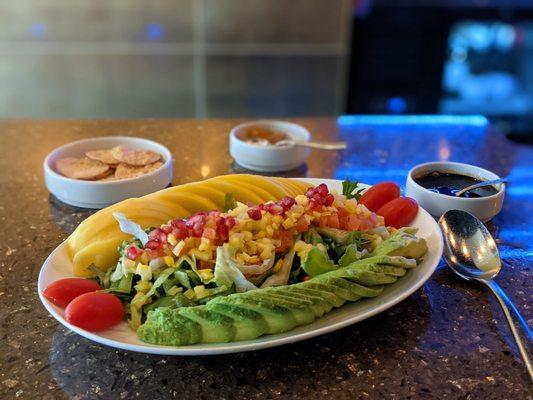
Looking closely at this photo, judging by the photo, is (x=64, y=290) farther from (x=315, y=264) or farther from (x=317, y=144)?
(x=317, y=144)

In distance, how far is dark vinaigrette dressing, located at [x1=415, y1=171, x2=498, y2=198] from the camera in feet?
5.06

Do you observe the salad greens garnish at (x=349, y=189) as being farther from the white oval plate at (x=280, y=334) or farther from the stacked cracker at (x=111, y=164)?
the stacked cracker at (x=111, y=164)

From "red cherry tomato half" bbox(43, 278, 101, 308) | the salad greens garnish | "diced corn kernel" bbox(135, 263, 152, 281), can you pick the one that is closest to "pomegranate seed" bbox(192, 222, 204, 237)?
"diced corn kernel" bbox(135, 263, 152, 281)

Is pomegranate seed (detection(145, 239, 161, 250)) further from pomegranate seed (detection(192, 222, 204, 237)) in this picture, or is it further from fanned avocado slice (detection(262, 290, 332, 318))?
fanned avocado slice (detection(262, 290, 332, 318))

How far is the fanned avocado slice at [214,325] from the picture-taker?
0.97 meters

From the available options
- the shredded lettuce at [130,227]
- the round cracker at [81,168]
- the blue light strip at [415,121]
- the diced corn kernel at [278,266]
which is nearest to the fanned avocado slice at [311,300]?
the diced corn kernel at [278,266]

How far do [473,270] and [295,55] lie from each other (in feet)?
7.75

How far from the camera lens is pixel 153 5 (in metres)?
3.25

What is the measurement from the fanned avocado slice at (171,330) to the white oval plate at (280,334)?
0.01m

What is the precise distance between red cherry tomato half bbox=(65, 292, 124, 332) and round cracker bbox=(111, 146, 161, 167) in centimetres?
72

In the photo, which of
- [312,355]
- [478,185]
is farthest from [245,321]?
[478,185]

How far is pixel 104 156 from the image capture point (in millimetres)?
1743

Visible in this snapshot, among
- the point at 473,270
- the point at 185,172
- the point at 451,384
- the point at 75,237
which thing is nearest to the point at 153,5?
the point at 185,172

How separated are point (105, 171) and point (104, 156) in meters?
0.08
